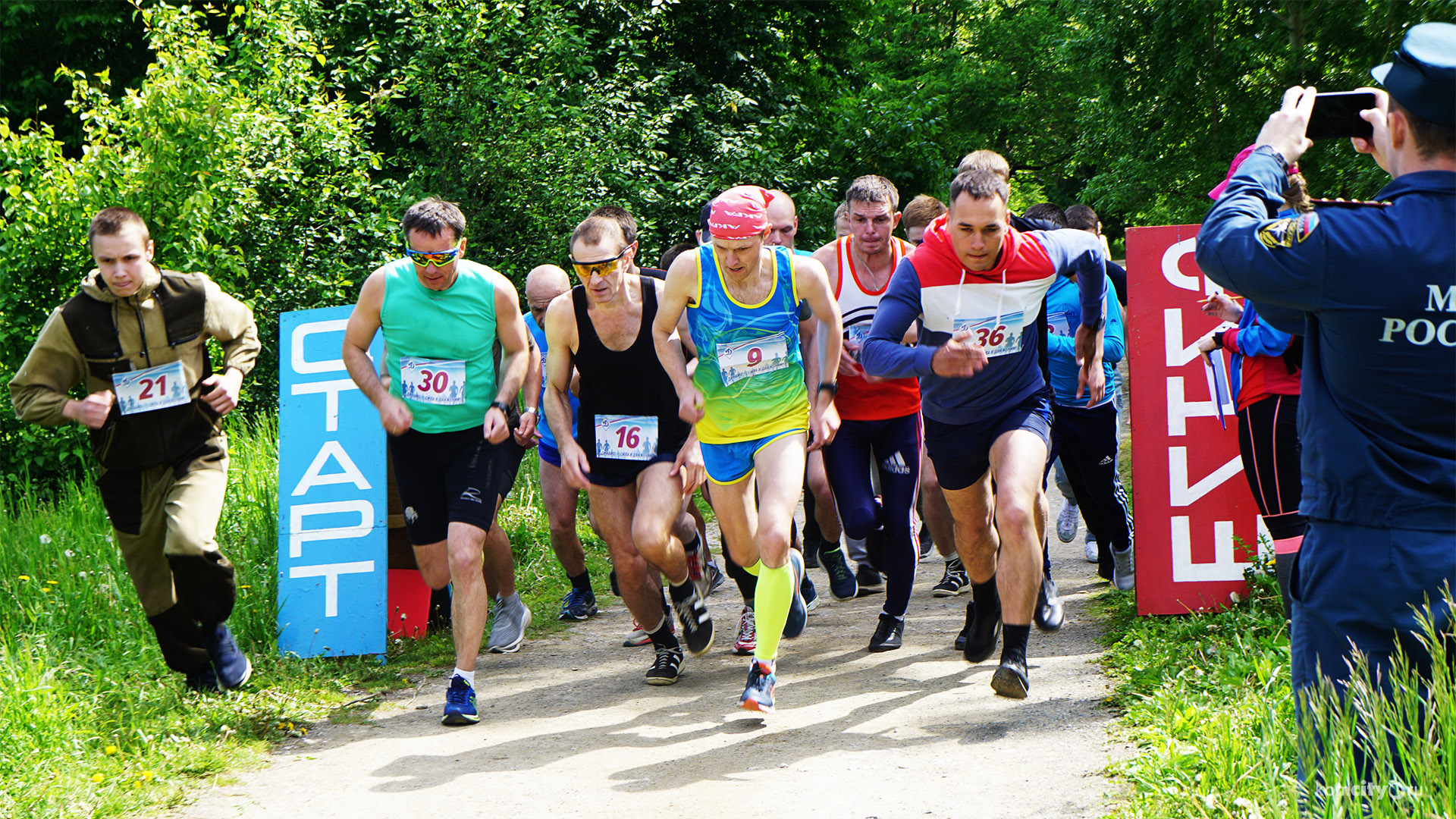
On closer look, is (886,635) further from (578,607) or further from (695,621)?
(578,607)

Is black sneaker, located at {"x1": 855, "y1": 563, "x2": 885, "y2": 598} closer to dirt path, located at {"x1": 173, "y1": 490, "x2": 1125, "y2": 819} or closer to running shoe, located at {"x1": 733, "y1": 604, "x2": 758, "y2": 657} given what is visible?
dirt path, located at {"x1": 173, "y1": 490, "x2": 1125, "y2": 819}

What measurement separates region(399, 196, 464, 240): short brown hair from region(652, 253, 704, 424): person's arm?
1.03 meters

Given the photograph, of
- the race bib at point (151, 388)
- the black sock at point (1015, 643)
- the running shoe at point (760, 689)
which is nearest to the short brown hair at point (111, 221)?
the race bib at point (151, 388)

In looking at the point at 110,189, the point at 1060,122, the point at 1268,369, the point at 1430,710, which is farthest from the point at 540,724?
the point at 1060,122

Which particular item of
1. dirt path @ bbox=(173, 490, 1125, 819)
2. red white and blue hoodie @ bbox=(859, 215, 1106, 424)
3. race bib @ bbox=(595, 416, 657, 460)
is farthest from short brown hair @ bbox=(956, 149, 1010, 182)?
dirt path @ bbox=(173, 490, 1125, 819)

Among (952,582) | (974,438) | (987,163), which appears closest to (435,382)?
(974,438)

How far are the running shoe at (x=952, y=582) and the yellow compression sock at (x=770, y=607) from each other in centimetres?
247

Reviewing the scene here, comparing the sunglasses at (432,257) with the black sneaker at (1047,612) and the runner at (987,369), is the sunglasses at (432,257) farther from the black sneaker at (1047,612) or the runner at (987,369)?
the black sneaker at (1047,612)

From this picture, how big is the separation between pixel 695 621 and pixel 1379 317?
159 inches

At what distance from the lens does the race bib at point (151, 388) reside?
550 cm

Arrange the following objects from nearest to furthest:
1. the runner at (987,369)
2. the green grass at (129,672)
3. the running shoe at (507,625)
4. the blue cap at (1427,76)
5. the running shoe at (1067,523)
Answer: the blue cap at (1427,76)
the green grass at (129,672)
the runner at (987,369)
the running shoe at (507,625)
the running shoe at (1067,523)

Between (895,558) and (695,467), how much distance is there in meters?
1.20

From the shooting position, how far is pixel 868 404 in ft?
21.9

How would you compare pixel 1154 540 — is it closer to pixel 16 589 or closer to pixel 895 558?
pixel 895 558
